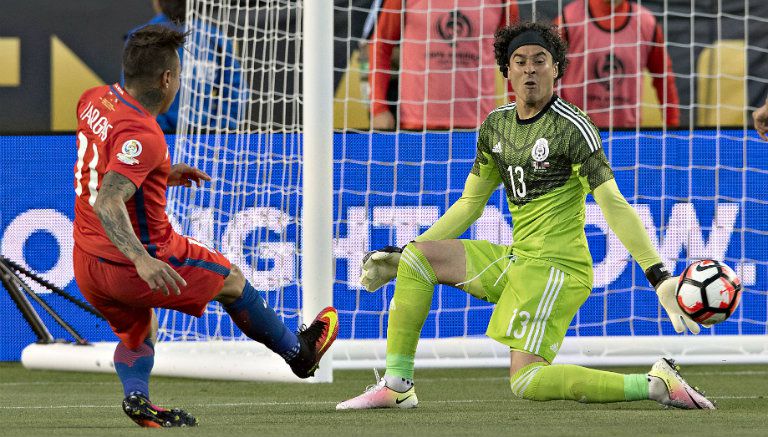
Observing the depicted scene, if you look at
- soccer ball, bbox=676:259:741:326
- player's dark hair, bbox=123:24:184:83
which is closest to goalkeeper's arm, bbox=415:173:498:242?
soccer ball, bbox=676:259:741:326

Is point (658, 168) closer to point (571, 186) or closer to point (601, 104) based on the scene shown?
point (601, 104)

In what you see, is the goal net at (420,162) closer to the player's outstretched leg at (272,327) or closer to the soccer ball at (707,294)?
the player's outstretched leg at (272,327)

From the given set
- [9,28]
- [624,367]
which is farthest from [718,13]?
[9,28]

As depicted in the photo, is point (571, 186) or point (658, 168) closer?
point (571, 186)

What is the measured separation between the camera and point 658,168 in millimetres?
8406

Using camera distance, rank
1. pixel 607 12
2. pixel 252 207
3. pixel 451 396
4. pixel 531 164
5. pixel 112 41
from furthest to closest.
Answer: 1. pixel 112 41
2. pixel 607 12
3. pixel 252 207
4. pixel 451 396
5. pixel 531 164

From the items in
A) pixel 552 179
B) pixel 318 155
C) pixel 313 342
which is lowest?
pixel 313 342

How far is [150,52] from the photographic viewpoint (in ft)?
16.0

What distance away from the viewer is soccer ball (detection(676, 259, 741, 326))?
4.95 metres

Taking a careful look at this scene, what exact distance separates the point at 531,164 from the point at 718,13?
4.72m

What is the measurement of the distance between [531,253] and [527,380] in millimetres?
535

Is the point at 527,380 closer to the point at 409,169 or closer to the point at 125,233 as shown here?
the point at 125,233

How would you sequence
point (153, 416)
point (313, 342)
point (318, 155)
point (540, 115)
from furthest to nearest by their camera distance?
1. point (318, 155)
2. point (540, 115)
3. point (313, 342)
4. point (153, 416)

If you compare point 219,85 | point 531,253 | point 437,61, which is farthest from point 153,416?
point 437,61
